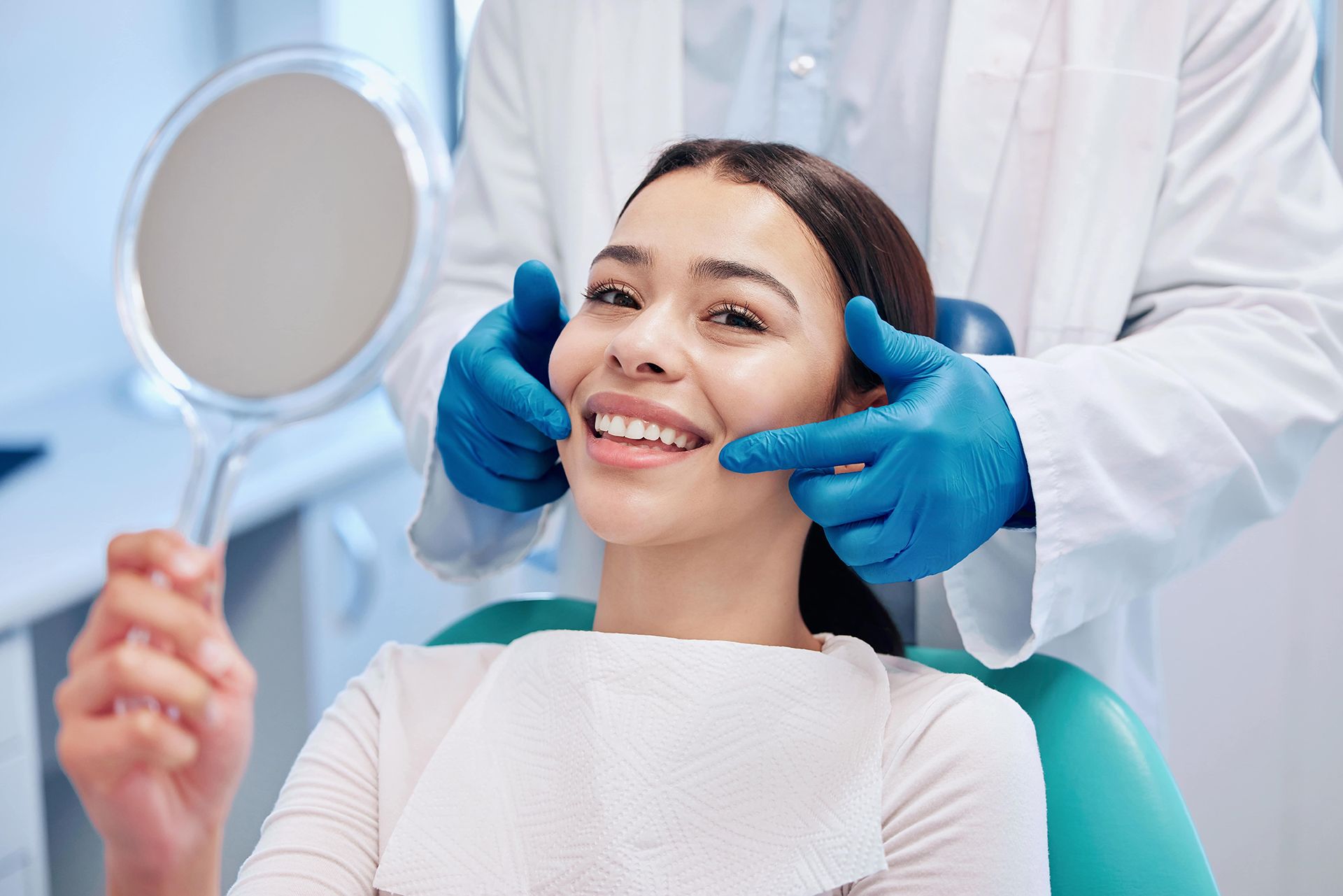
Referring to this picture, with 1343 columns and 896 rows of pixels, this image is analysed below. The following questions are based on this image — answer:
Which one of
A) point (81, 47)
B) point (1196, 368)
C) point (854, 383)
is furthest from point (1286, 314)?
point (81, 47)

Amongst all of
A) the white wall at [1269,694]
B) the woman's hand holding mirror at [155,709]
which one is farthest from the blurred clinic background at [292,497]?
the woman's hand holding mirror at [155,709]

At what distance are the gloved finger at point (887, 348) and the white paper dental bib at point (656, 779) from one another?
291mm

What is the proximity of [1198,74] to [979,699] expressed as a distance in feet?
2.76

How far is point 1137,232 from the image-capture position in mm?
1338

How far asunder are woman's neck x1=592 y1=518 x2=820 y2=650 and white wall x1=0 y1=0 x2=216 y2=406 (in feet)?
4.91

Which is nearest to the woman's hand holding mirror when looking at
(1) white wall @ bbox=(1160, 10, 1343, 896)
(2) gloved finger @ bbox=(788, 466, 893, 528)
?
(2) gloved finger @ bbox=(788, 466, 893, 528)

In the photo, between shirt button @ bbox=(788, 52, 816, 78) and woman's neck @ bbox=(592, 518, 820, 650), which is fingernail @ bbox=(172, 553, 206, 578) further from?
shirt button @ bbox=(788, 52, 816, 78)

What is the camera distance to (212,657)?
0.63 metres

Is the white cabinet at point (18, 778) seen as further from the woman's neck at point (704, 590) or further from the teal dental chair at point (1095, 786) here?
the teal dental chair at point (1095, 786)

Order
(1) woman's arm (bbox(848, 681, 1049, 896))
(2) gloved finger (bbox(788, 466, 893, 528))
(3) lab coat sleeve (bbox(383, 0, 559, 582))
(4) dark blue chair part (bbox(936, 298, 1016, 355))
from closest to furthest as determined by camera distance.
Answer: (1) woman's arm (bbox(848, 681, 1049, 896)) → (2) gloved finger (bbox(788, 466, 893, 528)) → (4) dark blue chair part (bbox(936, 298, 1016, 355)) → (3) lab coat sleeve (bbox(383, 0, 559, 582))

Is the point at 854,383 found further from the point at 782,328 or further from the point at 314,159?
the point at 314,159

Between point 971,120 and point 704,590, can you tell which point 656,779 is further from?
point 971,120

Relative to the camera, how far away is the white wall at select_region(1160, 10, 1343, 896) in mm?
2092

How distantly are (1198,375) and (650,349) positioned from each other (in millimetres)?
595
